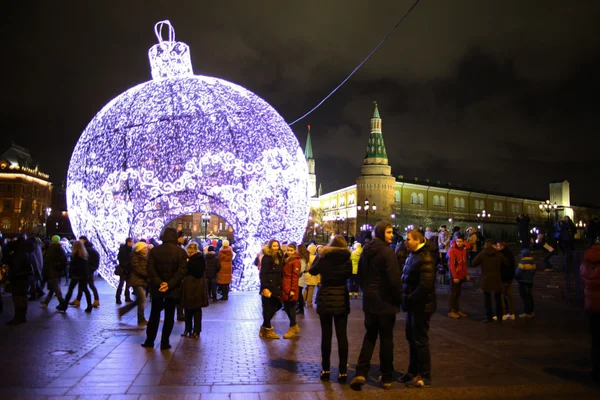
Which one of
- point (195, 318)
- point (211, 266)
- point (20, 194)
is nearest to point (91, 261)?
point (211, 266)

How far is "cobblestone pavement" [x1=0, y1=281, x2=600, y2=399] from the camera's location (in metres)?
5.66

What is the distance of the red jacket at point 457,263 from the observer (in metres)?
11.6

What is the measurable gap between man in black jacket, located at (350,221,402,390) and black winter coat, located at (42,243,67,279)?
8.54 m

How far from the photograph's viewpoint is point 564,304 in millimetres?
13633

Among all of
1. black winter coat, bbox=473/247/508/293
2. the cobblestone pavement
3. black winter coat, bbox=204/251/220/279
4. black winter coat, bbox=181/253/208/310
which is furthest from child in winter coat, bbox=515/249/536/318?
black winter coat, bbox=204/251/220/279

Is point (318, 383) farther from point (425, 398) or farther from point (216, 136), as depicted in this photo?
point (216, 136)

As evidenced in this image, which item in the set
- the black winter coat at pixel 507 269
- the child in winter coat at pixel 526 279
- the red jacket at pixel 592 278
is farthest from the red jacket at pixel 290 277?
the child in winter coat at pixel 526 279

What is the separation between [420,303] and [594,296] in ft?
6.95

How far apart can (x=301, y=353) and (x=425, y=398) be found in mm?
2499

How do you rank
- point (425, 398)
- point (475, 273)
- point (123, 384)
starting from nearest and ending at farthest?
point (425, 398) < point (123, 384) < point (475, 273)

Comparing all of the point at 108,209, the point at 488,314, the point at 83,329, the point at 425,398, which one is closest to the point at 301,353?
the point at 425,398

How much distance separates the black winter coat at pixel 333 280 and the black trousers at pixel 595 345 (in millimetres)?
2900

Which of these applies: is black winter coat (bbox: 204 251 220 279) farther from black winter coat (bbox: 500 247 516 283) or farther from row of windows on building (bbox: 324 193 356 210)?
row of windows on building (bbox: 324 193 356 210)

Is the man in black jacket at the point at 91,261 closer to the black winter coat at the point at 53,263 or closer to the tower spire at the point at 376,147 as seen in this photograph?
the black winter coat at the point at 53,263
